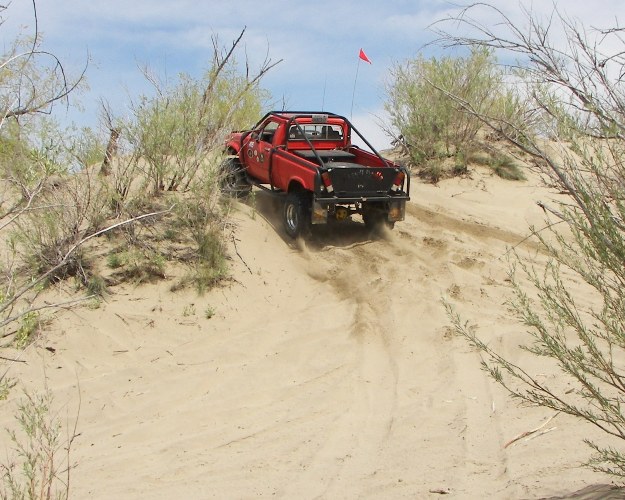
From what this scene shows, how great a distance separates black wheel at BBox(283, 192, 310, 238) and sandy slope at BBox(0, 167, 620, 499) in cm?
26

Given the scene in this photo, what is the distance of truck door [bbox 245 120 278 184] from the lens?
1095cm

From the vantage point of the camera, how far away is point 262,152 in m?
11.0

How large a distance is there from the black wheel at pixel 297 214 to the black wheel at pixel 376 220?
3.24 ft

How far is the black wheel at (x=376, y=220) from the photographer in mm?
10812

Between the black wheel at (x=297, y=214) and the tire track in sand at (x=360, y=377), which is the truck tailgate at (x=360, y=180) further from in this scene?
the tire track in sand at (x=360, y=377)

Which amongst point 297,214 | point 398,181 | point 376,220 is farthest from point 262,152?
point 398,181

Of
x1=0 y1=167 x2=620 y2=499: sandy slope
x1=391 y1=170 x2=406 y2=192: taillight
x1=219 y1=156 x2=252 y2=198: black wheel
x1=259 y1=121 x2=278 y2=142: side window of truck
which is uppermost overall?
x1=259 y1=121 x2=278 y2=142: side window of truck

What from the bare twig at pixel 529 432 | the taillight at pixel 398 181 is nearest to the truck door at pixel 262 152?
the taillight at pixel 398 181

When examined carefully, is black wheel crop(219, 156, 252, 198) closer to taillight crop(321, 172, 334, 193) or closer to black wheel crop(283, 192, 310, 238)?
black wheel crop(283, 192, 310, 238)

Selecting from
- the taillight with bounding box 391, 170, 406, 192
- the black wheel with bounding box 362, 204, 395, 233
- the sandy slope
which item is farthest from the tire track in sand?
the taillight with bounding box 391, 170, 406, 192

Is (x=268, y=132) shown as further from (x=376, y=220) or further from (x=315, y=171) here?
(x=376, y=220)

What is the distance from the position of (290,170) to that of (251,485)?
599 centimetres

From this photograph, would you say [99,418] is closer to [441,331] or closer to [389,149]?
[441,331]

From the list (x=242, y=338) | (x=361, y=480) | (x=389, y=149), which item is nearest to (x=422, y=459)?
(x=361, y=480)
